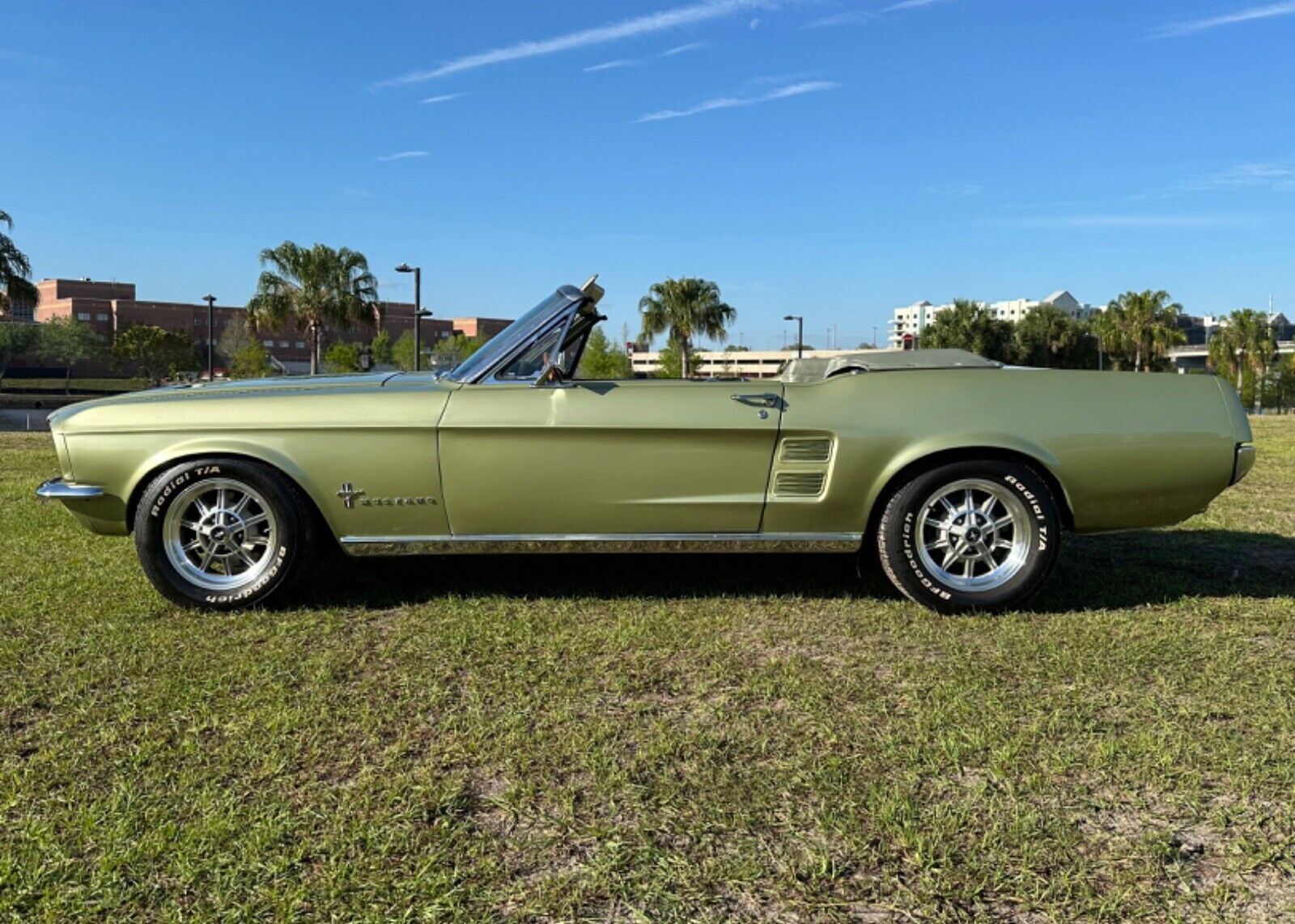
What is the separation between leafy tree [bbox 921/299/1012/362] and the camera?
194ft

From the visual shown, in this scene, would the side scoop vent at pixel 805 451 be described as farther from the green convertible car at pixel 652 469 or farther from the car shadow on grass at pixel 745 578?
the car shadow on grass at pixel 745 578

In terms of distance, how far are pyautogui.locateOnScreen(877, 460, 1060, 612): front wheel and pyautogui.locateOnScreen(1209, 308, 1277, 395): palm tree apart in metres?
80.0

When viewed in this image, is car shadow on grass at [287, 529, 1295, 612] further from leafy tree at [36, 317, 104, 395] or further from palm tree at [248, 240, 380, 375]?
leafy tree at [36, 317, 104, 395]

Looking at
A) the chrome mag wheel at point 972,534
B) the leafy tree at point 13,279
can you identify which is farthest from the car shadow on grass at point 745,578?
the leafy tree at point 13,279

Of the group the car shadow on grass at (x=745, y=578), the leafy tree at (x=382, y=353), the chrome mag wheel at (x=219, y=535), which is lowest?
the car shadow on grass at (x=745, y=578)

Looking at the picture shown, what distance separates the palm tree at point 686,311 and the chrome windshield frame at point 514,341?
1909 inches

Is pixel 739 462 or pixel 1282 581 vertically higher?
pixel 739 462

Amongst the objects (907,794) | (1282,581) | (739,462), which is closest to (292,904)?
(907,794)

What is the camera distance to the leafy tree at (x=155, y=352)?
7719 cm

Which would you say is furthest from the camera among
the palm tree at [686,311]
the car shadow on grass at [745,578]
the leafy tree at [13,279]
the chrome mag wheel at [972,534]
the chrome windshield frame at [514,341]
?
the palm tree at [686,311]

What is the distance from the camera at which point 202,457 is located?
4.02 m

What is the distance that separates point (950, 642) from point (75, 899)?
288 cm

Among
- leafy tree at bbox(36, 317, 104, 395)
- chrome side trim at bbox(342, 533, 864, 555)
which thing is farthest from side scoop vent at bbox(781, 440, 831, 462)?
leafy tree at bbox(36, 317, 104, 395)

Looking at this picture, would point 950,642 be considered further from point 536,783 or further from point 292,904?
point 292,904
